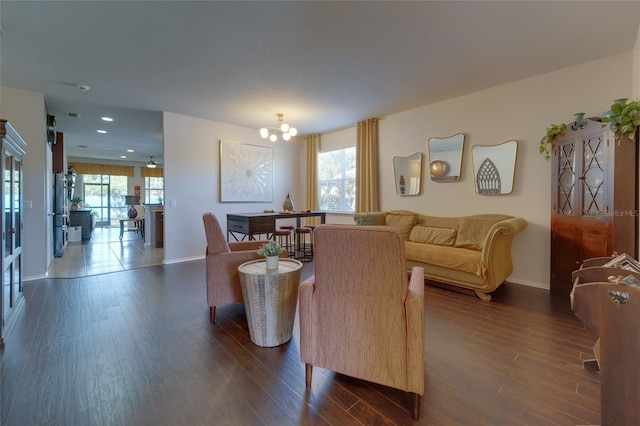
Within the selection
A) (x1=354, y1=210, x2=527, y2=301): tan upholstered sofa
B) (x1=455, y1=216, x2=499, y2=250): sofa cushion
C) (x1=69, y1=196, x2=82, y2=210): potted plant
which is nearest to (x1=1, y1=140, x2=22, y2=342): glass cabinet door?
(x1=354, y1=210, x2=527, y2=301): tan upholstered sofa

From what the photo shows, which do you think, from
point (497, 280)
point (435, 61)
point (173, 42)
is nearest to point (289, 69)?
point (173, 42)

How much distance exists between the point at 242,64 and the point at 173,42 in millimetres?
691

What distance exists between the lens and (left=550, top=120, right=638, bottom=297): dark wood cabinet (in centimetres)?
256

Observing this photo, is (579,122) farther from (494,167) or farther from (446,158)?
(446,158)

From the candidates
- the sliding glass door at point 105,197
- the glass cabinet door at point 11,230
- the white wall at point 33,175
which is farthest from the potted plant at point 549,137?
the sliding glass door at point 105,197

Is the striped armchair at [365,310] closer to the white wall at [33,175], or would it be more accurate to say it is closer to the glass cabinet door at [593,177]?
the glass cabinet door at [593,177]

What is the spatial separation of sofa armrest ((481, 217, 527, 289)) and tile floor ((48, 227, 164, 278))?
502 centimetres

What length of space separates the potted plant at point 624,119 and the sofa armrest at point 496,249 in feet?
3.87

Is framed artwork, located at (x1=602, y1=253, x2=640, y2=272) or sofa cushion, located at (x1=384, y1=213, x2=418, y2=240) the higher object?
sofa cushion, located at (x1=384, y1=213, x2=418, y2=240)

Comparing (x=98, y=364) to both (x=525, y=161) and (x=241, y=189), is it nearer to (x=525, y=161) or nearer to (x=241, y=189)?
(x=241, y=189)

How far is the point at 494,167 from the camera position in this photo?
3.82 metres

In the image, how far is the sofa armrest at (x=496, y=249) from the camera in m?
3.03

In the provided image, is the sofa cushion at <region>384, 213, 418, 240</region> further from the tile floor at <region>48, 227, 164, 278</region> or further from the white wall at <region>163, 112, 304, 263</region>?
the tile floor at <region>48, 227, 164, 278</region>

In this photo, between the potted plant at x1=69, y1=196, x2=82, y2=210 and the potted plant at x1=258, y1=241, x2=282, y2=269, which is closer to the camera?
the potted plant at x1=258, y1=241, x2=282, y2=269
